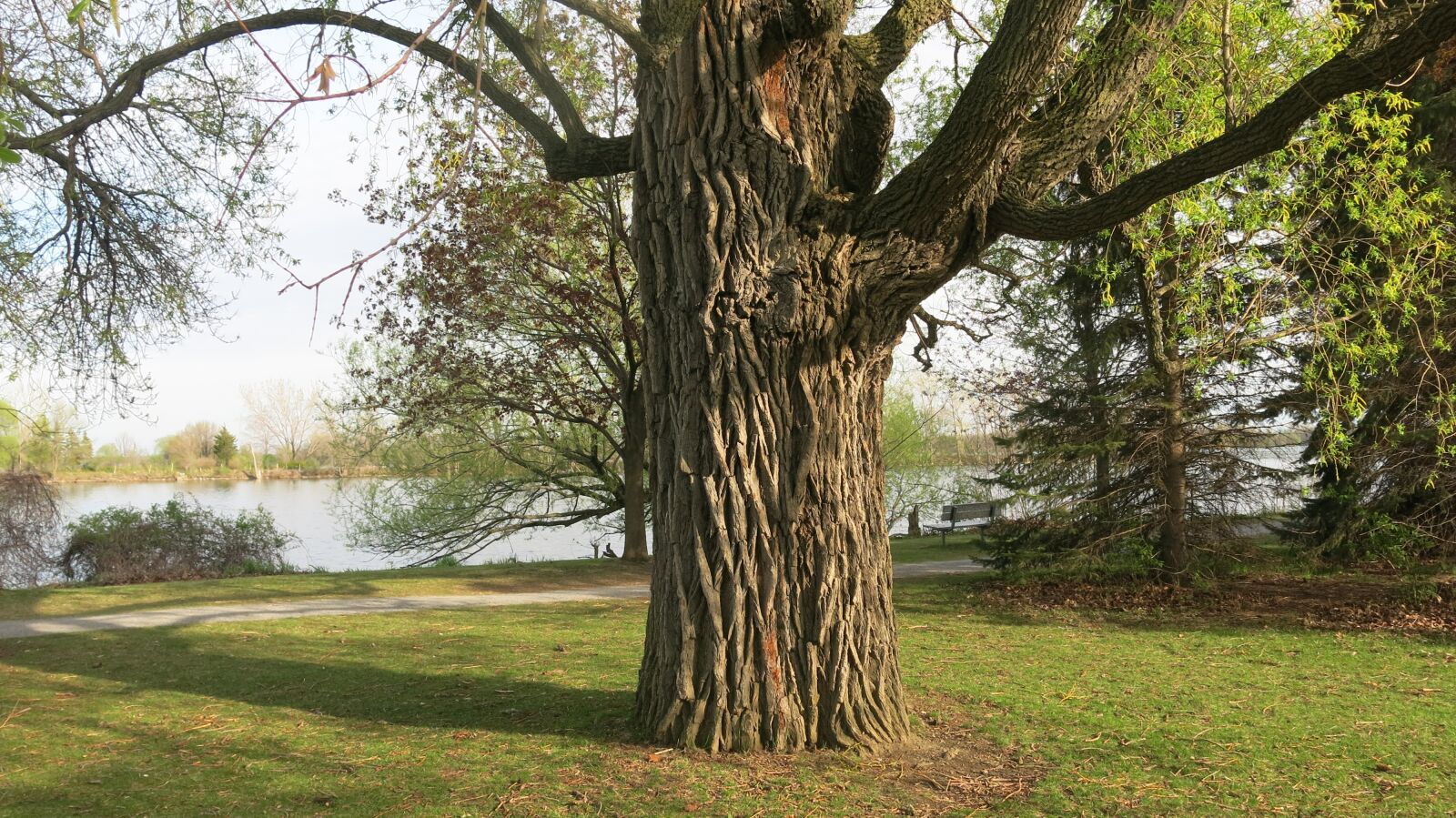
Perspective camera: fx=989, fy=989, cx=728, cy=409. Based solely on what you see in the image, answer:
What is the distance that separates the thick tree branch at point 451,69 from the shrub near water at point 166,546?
8549 millimetres

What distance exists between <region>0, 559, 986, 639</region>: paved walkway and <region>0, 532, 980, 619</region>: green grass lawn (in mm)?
424

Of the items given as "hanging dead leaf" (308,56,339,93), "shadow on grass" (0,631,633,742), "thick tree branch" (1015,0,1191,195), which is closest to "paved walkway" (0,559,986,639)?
"shadow on grass" (0,631,633,742)

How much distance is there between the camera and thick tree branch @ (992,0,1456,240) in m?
4.73

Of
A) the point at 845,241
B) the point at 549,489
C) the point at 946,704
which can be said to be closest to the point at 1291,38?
the point at 845,241

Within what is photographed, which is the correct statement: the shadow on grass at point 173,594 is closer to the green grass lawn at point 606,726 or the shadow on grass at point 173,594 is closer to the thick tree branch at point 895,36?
the green grass lawn at point 606,726

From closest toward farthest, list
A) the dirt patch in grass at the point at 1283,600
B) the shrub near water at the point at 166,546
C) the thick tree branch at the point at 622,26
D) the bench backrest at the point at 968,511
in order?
the thick tree branch at the point at 622,26
the dirt patch in grass at the point at 1283,600
the shrub near water at the point at 166,546
the bench backrest at the point at 968,511

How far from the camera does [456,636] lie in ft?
31.3

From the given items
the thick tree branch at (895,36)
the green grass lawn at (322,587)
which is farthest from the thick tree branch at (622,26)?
the green grass lawn at (322,587)

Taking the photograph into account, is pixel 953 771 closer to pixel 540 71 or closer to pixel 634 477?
pixel 540 71

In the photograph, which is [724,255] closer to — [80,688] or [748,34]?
[748,34]

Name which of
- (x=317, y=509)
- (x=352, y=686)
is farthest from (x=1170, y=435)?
(x=317, y=509)

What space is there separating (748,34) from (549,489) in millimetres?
15656

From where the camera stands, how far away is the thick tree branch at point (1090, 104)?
5.62 m

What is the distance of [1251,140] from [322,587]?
12177 mm
